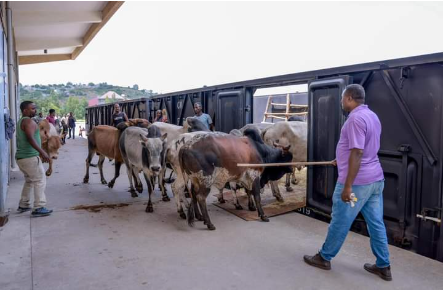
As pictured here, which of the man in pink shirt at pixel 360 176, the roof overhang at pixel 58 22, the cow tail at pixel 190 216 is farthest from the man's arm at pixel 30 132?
the roof overhang at pixel 58 22

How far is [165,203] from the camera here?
7.30m

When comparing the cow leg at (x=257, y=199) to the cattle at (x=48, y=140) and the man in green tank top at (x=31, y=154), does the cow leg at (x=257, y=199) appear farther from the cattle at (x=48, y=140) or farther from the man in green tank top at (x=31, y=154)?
the cattle at (x=48, y=140)

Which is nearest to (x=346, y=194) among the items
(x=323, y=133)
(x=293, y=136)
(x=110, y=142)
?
(x=323, y=133)

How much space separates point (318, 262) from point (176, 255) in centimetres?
171

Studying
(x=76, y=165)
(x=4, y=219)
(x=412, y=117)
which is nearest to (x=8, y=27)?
(x=76, y=165)

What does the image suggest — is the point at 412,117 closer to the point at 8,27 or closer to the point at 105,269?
the point at 105,269

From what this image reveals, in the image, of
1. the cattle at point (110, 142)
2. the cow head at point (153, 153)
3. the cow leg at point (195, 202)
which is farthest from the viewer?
the cattle at point (110, 142)

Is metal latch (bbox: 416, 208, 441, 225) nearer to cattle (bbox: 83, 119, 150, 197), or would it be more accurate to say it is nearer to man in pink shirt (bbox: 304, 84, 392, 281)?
man in pink shirt (bbox: 304, 84, 392, 281)

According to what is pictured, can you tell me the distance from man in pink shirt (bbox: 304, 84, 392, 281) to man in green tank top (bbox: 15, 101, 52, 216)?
4.76 m

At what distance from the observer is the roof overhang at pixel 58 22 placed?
12188 mm

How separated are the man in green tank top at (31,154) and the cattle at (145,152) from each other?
1677mm

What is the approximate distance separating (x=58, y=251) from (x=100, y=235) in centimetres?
71

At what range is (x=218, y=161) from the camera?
18.8 feet

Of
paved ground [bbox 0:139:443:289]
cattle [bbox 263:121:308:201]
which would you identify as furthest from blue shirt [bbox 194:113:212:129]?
paved ground [bbox 0:139:443:289]
